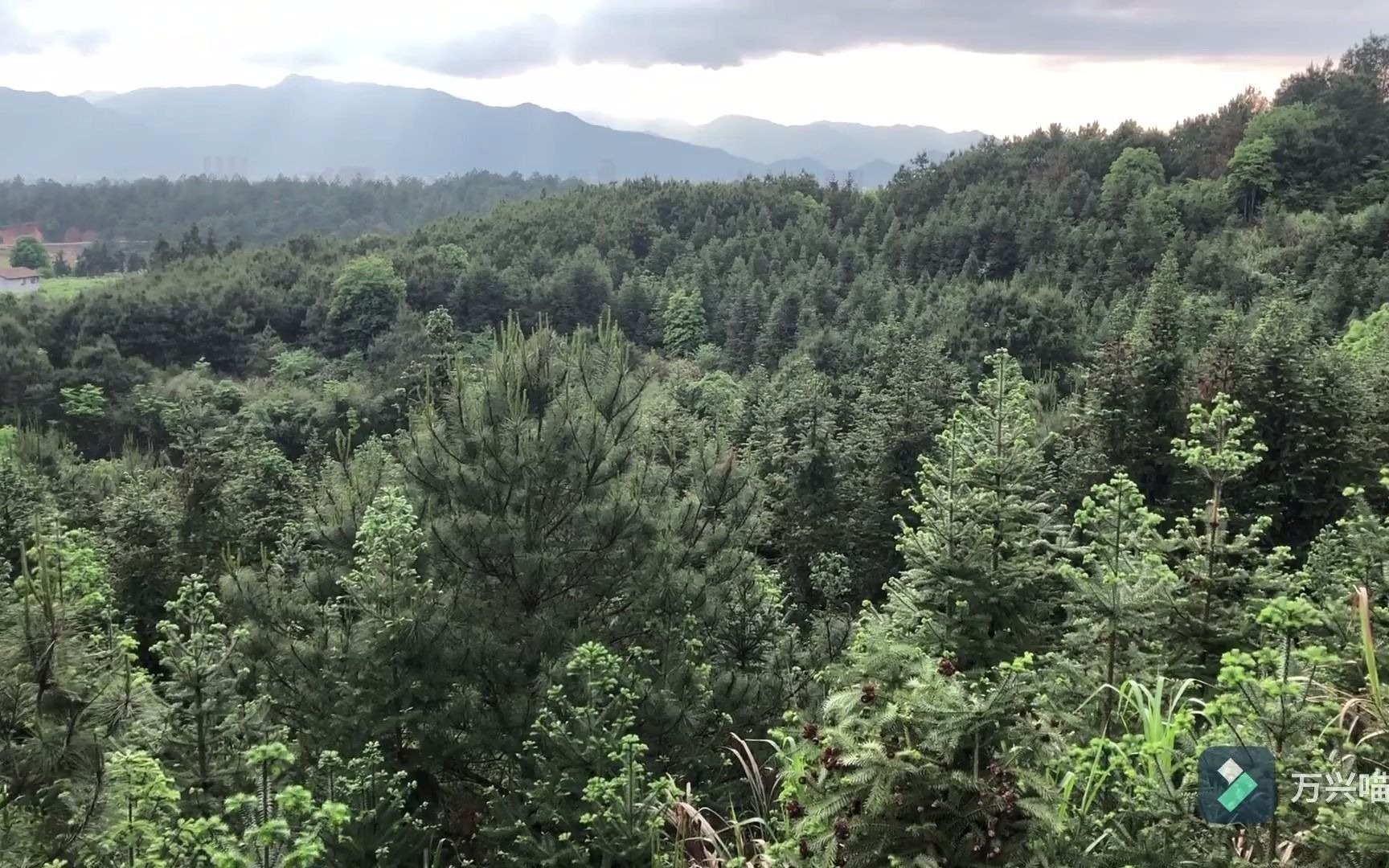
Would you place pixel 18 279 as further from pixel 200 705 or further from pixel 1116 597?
pixel 1116 597

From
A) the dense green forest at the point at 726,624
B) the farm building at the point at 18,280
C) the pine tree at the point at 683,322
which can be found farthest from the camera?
the farm building at the point at 18,280

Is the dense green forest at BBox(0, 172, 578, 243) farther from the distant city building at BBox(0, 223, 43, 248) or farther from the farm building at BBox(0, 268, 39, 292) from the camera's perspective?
the farm building at BBox(0, 268, 39, 292)

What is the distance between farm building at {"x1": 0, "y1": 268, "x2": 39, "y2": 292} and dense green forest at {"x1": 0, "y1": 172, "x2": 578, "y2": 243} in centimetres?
1937

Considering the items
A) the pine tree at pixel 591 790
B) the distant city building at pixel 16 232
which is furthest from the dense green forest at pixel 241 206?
the pine tree at pixel 591 790

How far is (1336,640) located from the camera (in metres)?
3.66

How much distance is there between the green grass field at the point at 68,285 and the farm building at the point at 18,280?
90 centimetres

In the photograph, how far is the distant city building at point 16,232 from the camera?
9488cm

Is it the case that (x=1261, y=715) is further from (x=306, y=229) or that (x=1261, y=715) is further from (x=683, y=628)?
(x=306, y=229)

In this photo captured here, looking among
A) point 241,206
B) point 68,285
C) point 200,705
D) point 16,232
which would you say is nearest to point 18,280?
point 68,285

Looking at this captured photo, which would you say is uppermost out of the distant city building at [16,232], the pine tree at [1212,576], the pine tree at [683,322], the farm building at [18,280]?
the pine tree at [1212,576]

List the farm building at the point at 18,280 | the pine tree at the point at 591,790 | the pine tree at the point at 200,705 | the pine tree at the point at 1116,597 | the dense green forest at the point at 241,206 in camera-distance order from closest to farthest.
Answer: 1. the pine tree at the point at 1116,597
2. the pine tree at the point at 591,790
3. the pine tree at the point at 200,705
4. the farm building at the point at 18,280
5. the dense green forest at the point at 241,206

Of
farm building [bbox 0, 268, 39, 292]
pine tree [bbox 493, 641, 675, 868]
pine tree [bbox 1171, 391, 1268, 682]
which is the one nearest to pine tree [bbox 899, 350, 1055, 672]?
pine tree [bbox 1171, 391, 1268, 682]

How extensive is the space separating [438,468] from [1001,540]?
4909mm

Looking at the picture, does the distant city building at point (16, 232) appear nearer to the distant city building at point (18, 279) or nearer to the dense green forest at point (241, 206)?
the dense green forest at point (241, 206)
